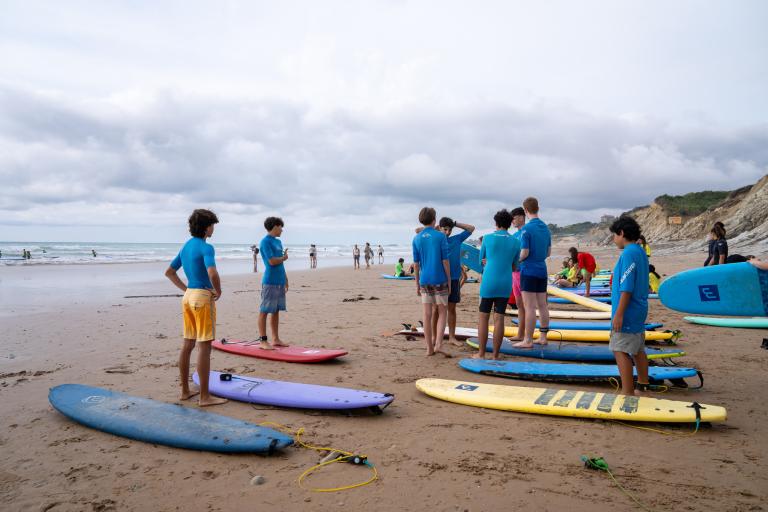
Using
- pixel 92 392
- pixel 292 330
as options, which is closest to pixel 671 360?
pixel 292 330

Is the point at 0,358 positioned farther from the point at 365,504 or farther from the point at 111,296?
the point at 111,296

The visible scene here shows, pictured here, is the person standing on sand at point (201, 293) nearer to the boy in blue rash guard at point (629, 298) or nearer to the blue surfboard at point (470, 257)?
the boy in blue rash guard at point (629, 298)

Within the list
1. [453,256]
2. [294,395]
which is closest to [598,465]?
[294,395]

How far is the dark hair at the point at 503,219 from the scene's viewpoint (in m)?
5.64

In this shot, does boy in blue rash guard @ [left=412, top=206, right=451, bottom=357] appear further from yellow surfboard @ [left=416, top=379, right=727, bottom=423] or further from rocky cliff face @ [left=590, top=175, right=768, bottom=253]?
rocky cliff face @ [left=590, top=175, right=768, bottom=253]

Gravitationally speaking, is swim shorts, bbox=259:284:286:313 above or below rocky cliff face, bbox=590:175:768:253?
below

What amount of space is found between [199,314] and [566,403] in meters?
3.27

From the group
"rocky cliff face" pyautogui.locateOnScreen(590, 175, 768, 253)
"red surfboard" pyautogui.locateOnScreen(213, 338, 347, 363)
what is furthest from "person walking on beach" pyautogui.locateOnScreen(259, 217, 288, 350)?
"rocky cliff face" pyautogui.locateOnScreen(590, 175, 768, 253)

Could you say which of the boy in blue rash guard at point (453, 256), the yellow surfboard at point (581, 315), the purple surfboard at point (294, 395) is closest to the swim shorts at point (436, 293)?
the boy in blue rash guard at point (453, 256)

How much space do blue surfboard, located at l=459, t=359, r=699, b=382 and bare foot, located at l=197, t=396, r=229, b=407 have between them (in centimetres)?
264

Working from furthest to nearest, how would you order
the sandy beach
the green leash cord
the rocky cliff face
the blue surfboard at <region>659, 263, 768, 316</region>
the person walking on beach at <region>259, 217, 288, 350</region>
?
1. the rocky cliff face
2. the person walking on beach at <region>259, 217, 288, 350</region>
3. the blue surfboard at <region>659, 263, 768, 316</region>
4. the green leash cord
5. the sandy beach

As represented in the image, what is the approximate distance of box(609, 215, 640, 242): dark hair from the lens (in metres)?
4.00

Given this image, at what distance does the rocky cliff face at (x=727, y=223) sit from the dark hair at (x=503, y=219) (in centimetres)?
1880

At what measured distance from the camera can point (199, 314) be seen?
4102mm
